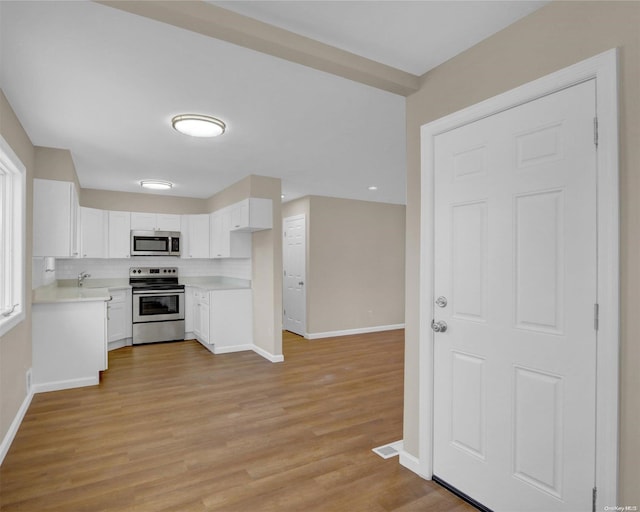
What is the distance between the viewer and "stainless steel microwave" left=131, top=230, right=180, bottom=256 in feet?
20.0

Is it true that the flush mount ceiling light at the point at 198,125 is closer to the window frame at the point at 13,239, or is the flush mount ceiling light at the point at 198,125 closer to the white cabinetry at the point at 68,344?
the window frame at the point at 13,239

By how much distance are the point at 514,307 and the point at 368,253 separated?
522 centimetres

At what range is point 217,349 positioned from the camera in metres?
5.23

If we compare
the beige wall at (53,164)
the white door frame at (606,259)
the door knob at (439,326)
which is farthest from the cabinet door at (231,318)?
the white door frame at (606,259)

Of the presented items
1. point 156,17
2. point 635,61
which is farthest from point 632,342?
point 156,17

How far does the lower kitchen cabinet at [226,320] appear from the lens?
205 inches

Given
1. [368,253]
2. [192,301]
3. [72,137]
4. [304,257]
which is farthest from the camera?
[368,253]

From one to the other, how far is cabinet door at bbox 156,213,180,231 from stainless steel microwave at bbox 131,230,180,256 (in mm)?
88

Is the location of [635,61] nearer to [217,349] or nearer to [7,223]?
[7,223]

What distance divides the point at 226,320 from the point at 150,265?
2207 mm

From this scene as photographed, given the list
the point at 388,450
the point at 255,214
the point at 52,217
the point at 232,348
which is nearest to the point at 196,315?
the point at 232,348

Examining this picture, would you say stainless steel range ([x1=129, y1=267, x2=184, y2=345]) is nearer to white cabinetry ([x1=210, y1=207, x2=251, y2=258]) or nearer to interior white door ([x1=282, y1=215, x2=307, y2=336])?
white cabinetry ([x1=210, y1=207, x2=251, y2=258])

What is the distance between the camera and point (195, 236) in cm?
639

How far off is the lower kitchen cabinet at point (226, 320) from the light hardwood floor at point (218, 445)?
2.40ft
